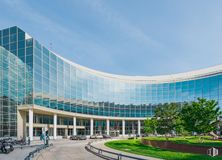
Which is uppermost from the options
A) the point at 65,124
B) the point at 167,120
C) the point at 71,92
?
the point at 71,92

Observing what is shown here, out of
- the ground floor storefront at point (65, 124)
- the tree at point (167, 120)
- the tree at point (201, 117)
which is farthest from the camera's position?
the ground floor storefront at point (65, 124)

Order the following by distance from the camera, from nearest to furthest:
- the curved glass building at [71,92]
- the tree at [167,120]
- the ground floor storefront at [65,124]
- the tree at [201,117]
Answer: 1. the tree at [201,117]
2. the tree at [167,120]
3. the curved glass building at [71,92]
4. the ground floor storefront at [65,124]

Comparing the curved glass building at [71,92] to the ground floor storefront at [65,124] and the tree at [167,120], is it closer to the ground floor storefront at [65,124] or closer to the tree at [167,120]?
the ground floor storefront at [65,124]

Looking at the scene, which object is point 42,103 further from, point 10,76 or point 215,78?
point 215,78

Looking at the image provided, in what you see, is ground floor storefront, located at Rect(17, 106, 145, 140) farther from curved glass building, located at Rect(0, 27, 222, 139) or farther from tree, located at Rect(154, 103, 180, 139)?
tree, located at Rect(154, 103, 180, 139)

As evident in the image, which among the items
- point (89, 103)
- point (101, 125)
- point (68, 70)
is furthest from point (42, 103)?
point (101, 125)

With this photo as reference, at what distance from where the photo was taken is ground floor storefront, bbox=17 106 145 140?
56.1 m

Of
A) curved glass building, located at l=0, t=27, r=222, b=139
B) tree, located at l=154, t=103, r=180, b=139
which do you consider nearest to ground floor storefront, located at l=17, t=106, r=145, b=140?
curved glass building, located at l=0, t=27, r=222, b=139

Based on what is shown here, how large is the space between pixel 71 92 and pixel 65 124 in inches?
382

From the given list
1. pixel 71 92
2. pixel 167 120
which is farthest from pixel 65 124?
pixel 167 120

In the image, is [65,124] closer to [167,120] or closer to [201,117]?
[167,120]

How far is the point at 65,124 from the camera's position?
250ft

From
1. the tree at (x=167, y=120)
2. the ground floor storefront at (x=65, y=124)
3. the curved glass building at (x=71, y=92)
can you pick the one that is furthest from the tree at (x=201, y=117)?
the curved glass building at (x=71, y=92)

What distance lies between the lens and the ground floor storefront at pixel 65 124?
5606cm
